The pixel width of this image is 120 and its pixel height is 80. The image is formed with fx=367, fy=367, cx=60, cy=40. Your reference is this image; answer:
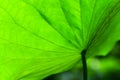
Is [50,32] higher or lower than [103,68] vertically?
lower

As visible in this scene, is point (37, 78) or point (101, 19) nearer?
point (101, 19)

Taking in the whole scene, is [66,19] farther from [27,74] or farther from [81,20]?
[27,74]

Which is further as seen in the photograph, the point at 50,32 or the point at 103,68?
the point at 103,68

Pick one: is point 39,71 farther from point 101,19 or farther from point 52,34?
point 101,19

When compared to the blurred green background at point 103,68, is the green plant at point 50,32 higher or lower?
lower

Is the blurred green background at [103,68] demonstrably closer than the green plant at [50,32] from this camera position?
No

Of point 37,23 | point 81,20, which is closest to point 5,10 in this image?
→ point 37,23

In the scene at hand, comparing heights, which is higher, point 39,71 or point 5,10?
point 5,10
